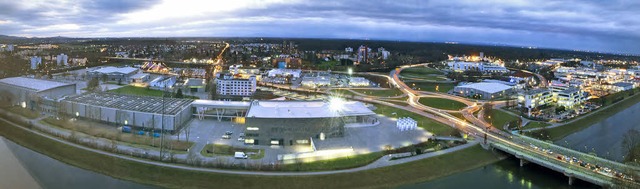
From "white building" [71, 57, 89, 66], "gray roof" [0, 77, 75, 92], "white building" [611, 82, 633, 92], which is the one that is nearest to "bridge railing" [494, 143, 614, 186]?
"gray roof" [0, 77, 75, 92]

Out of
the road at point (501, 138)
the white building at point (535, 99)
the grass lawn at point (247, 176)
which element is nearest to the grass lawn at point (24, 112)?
the grass lawn at point (247, 176)

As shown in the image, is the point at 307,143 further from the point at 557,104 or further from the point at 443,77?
the point at 443,77

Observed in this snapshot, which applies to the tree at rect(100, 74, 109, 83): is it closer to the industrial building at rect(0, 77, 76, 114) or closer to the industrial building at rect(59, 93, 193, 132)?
the industrial building at rect(0, 77, 76, 114)

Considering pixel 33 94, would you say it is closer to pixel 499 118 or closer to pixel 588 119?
pixel 499 118

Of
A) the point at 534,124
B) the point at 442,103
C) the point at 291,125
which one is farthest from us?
the point at 442,103

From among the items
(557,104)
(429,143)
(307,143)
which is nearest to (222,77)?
(307,143)

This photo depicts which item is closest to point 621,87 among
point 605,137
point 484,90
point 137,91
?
point 484,90
